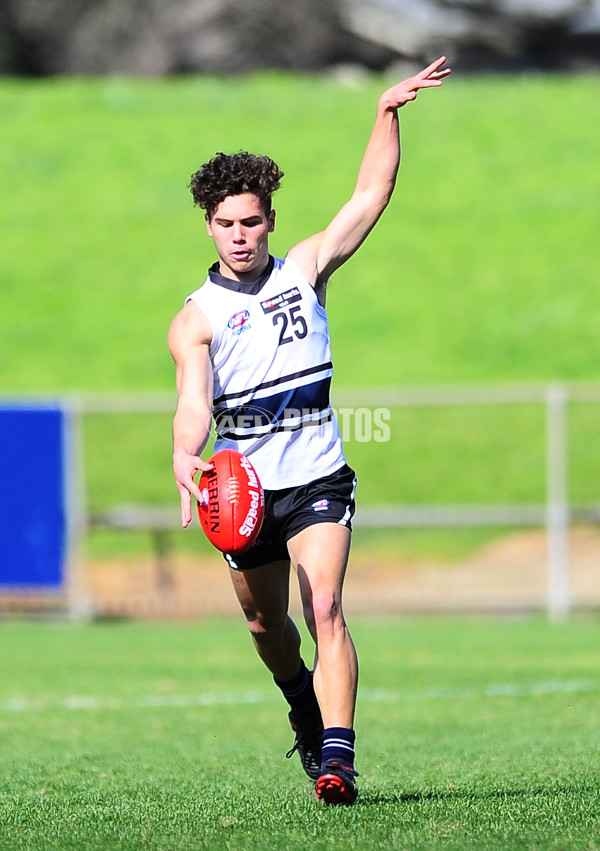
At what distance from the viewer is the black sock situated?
6.42 m

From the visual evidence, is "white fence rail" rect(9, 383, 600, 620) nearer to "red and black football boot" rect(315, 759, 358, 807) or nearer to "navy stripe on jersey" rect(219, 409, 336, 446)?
"navy stripe on jersey" rect(219, 409, 336, 446)

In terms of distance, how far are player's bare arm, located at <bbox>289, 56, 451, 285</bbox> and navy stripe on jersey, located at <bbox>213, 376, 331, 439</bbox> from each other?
1.60ft

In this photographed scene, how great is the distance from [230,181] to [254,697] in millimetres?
4888

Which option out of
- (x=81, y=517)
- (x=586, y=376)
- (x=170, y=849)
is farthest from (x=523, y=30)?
(x=170, y=849)

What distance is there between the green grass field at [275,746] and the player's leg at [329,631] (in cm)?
30

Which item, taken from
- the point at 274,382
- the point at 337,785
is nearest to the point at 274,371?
the point at 274,382

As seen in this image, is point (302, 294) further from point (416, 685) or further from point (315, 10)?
point (315, 10)

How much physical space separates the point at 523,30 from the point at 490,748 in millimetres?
33377

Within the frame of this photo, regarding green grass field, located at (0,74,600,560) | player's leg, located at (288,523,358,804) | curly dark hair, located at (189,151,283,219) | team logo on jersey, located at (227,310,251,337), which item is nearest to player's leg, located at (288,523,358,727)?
player's leg, located at (288,523,358,804)

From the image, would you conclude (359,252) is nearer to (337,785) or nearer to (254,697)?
(254,697)

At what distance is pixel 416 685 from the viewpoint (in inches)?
408

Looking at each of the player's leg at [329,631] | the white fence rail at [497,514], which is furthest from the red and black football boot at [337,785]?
the white fence rail at [497,514]

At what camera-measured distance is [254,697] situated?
32.6 ft

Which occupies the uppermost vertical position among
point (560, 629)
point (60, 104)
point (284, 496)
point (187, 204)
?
point (60, 104)
